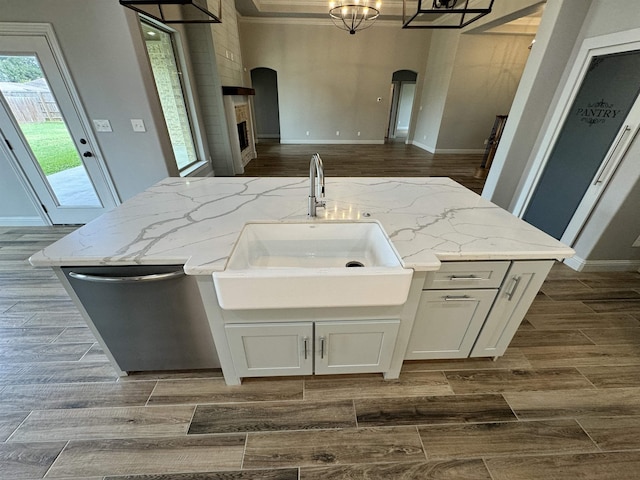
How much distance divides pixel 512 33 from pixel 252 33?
6.57m

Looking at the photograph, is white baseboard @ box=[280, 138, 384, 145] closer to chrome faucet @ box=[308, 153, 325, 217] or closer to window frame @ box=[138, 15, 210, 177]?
window frame @ box=[138, 15, 210, 177]

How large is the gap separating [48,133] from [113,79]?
40.5 inches

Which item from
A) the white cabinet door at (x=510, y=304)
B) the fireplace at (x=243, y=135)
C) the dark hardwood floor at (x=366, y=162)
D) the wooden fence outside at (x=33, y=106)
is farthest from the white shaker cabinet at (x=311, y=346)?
the fireplace at (x=243, y=135)

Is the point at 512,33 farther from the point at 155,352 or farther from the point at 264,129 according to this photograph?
the point at 155,352

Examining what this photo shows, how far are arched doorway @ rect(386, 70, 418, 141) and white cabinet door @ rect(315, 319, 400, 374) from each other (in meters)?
9.89

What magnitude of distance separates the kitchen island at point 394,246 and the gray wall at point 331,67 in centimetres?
751

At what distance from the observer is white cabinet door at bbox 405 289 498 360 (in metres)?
1.29

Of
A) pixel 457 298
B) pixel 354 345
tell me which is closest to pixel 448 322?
pixel 457 298

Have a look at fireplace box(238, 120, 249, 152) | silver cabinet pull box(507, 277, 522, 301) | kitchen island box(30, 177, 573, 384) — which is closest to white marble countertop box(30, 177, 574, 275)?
kitchen island box(30, 177, 573, 384)

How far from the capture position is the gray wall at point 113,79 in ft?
7.39

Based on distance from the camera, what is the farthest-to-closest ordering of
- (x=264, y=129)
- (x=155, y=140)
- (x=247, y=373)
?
(x=264, y=129) < (x=155, y=140) < (x=247, y=373)

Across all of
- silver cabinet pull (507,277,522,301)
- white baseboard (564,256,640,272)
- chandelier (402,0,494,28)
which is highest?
chandelier (402,0,494,28)

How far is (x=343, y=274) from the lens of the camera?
1.01 meters

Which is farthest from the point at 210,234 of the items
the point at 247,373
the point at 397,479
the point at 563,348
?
the point at 563,348
